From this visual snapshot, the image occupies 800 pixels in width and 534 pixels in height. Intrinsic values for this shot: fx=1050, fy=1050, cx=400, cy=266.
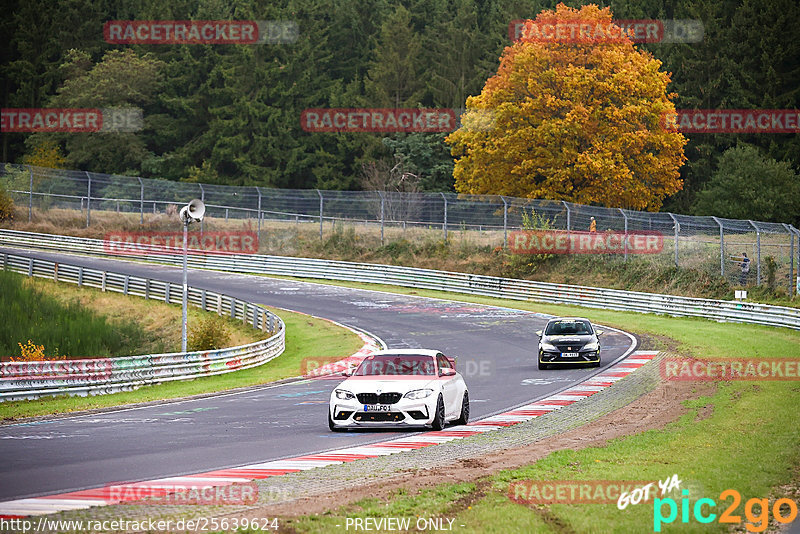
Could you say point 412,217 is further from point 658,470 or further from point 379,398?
point 658,470

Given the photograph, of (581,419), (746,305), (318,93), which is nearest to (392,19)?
(318,93)

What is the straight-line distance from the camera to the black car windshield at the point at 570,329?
1172 inches

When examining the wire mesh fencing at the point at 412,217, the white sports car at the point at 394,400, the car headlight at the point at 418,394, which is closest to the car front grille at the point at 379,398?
the white sports car at the point at 394,400

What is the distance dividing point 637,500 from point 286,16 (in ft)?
289

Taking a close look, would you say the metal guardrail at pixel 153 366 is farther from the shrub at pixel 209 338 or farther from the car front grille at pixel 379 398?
the car front grille at pixel 379 398

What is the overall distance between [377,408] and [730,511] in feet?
23.9

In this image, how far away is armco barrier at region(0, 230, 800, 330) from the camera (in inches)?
1681

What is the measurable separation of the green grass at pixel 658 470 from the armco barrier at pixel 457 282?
19771 millimetres

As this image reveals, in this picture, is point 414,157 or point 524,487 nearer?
point 524,487

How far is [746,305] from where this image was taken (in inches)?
1649

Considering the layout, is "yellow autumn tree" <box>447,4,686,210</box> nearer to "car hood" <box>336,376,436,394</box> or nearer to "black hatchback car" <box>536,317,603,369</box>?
"black hatchback car" <box>536,317,603,369</box>

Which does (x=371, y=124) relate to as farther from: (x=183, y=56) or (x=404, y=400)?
(x=404, y=400)

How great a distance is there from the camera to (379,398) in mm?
17219

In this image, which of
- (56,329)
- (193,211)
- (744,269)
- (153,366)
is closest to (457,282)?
(744,269)
